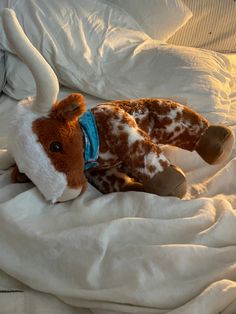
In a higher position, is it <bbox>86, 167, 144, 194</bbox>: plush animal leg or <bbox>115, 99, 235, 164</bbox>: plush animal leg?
<bbox>115, 99, 235, 164</bbox>: plush animal leg

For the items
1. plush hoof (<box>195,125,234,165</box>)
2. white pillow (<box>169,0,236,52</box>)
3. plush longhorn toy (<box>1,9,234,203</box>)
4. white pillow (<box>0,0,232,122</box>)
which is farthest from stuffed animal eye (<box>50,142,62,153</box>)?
white pillow (<box>169,0,236,52</box>)

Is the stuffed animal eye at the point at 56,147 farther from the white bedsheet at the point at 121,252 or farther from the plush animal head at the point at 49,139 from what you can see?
the white bedsheet at the point at 121,252

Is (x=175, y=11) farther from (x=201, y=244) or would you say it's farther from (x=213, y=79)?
Result: (x=201, y=244)

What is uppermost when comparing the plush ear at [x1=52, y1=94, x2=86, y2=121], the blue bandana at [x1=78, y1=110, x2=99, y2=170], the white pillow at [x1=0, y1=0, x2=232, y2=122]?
the plush ear at [x1=52, y1=94, x2=86, y2=121]

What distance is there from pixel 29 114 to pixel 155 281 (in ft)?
1.32

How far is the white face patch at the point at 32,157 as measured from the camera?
87 centimetres

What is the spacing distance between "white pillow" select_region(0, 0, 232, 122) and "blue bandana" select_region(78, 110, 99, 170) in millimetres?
441

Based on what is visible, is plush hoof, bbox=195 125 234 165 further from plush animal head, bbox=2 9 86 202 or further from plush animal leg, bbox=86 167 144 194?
plush animal head, bbox=2 9 86 202

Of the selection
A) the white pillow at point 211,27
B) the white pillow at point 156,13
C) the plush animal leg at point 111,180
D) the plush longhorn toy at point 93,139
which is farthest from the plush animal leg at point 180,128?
the white pillow at point 211,27

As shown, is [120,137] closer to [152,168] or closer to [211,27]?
[152,168]

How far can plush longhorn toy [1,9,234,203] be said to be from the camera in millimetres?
873

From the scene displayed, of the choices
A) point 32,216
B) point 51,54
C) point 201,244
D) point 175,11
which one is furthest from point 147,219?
point 175,11

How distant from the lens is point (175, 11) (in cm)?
166

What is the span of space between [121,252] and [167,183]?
18 cm
